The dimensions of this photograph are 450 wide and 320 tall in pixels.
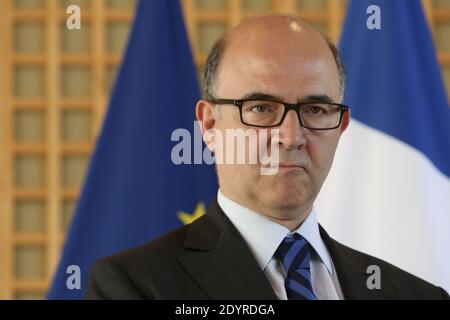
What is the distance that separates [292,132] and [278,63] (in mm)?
71

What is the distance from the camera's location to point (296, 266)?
0.87 metres

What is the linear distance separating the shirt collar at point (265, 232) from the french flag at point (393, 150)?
3.10 ft

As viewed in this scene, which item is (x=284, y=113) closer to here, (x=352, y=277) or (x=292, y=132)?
(x=292, y=132)

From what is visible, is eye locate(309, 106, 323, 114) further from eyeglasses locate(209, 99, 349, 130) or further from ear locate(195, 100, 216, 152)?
ear locate(195, 100, 216, 152)

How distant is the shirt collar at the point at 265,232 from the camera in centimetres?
88

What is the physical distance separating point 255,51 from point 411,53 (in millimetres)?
1151

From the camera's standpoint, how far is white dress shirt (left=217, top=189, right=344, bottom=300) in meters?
0.88

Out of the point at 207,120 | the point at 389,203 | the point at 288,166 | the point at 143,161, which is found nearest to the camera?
the point at 288,166

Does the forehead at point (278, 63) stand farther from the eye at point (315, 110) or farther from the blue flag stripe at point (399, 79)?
the blue flag stripe at point (399, 79)

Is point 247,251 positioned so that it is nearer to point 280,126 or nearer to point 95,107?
point 280,126

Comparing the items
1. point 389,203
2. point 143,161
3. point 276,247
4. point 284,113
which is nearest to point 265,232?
point 276,247

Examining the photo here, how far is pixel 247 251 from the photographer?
0.89 metres

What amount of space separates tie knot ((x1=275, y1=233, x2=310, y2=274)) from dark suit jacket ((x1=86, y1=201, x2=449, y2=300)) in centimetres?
3
